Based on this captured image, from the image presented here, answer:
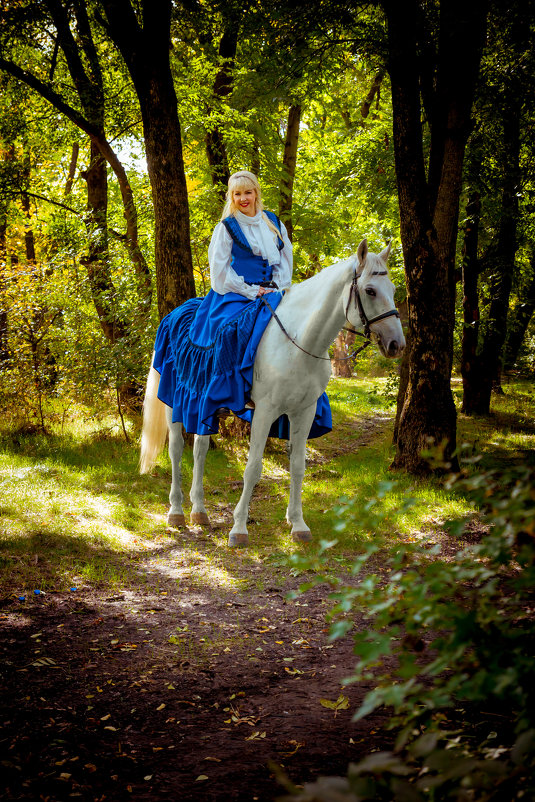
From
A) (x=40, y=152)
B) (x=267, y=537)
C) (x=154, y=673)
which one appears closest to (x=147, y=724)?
(x=154, y=673)

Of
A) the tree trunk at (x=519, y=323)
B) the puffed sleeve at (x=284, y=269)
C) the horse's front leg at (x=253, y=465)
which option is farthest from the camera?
the tree trunk at (x=519, y=323)

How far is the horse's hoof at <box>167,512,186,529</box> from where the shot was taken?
652 cm

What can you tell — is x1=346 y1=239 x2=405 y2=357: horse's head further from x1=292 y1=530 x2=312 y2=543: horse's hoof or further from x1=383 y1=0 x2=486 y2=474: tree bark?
x1=383 y1=0 x2=486 y2=474: tree bark

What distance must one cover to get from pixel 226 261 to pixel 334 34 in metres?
4.26

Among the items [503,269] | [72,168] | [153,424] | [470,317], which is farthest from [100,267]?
[72,168]

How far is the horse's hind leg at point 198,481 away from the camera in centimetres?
648

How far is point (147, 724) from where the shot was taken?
2.94 meters

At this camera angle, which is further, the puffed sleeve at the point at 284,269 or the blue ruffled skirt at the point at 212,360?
the puffed sleeve at the point at 284,269

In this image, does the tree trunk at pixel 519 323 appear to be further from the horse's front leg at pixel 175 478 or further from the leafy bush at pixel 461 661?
the leafy bush at pixel 461 661

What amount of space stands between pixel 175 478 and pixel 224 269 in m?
2.35

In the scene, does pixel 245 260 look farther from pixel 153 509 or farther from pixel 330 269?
pixel 153 509

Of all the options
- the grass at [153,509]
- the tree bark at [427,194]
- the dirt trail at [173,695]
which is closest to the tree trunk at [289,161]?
the tree bark at [427,194]

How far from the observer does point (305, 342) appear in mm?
5250

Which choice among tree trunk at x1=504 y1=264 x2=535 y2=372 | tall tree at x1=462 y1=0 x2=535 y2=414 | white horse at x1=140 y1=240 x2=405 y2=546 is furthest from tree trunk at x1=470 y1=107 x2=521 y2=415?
white horse at x1=140 y1=240 x2=405 y2=546
